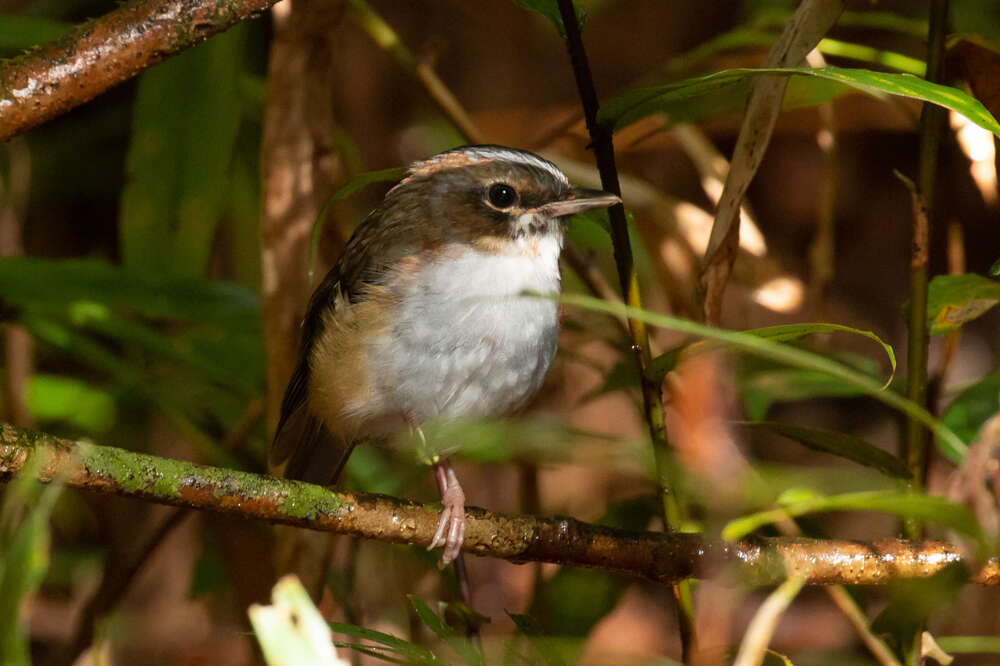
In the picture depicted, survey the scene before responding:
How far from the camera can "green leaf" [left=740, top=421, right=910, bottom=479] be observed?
2.09m

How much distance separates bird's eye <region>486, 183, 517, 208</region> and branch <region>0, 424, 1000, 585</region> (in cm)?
100

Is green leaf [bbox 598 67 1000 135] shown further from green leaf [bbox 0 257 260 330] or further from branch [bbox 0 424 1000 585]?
green leaf [bbox 0 257 260 330]

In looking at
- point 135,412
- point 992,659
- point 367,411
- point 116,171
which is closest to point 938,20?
point 367,411

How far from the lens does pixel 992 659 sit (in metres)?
4.24

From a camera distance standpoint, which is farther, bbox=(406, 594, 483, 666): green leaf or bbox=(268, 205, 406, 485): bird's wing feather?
bbox=(268, 205, 406, 485): bird's wing feather

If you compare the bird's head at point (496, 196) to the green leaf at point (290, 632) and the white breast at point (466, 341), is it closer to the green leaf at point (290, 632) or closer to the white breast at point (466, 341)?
the white breast at point (466, 341)

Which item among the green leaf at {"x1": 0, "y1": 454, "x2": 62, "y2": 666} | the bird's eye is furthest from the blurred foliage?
the bird's eye

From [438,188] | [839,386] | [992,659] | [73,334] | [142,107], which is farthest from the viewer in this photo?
[992,659]

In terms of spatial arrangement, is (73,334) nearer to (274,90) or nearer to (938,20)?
(274,90)

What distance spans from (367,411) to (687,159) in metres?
3.16

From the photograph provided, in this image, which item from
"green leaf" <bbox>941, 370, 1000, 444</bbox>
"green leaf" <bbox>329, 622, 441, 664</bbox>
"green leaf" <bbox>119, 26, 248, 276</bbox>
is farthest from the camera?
"green leaf" <bbox>119, 26, 248, 276</bbox>

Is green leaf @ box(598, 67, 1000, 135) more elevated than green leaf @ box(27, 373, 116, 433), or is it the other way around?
green leaf @ box(27, 373, 116, 433)

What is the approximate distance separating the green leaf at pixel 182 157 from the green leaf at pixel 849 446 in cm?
203

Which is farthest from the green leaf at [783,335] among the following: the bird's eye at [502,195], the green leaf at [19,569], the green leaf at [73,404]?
the green leaf at [73,404]
